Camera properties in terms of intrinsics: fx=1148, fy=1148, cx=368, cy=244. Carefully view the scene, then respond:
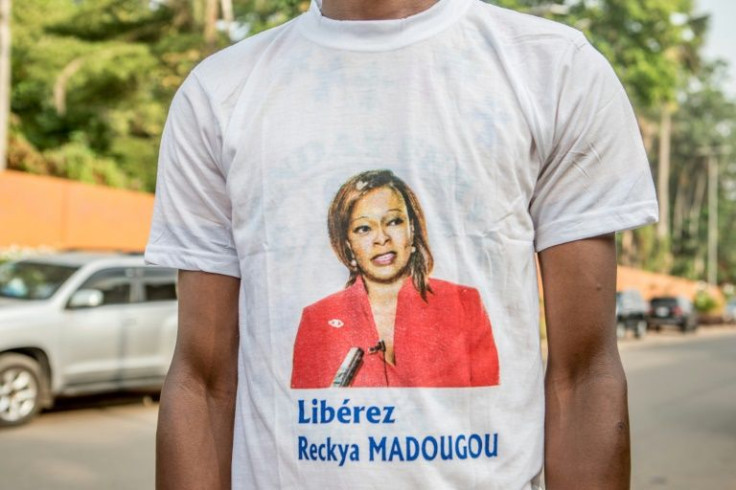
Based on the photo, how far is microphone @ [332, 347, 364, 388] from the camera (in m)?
1.38

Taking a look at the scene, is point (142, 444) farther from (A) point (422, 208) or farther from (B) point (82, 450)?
(A) point (422, 208)

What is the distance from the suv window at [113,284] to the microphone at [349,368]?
11.1 m

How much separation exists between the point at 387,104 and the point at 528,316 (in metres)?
0.32

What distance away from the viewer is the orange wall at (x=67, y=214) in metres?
22.1

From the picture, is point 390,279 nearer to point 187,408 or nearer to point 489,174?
point 489,174

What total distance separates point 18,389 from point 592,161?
33.4 ft

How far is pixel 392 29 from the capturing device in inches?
58.4

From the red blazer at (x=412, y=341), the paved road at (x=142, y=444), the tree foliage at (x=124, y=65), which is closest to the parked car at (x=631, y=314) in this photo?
the tree foliage at (x=124, y=65)

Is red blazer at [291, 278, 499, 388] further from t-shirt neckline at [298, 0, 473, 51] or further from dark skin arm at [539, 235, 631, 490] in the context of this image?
t-shirt neckline at [298, 0, 473, 51]

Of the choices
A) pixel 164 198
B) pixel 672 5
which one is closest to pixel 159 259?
pixel 164 198

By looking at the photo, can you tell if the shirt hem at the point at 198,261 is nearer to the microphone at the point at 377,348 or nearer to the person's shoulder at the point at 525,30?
the microphone at the point at 377,348

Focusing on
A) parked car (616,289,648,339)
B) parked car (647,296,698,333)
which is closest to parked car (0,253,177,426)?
parked car (616,289,648,339)

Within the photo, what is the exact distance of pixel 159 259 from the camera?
1579mm

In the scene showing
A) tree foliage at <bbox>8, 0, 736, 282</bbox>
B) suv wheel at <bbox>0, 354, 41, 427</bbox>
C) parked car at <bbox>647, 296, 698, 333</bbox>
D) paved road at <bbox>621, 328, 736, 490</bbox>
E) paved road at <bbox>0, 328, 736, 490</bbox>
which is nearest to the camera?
paved road at <bbox>0, 328, 736, 490</bbox>
